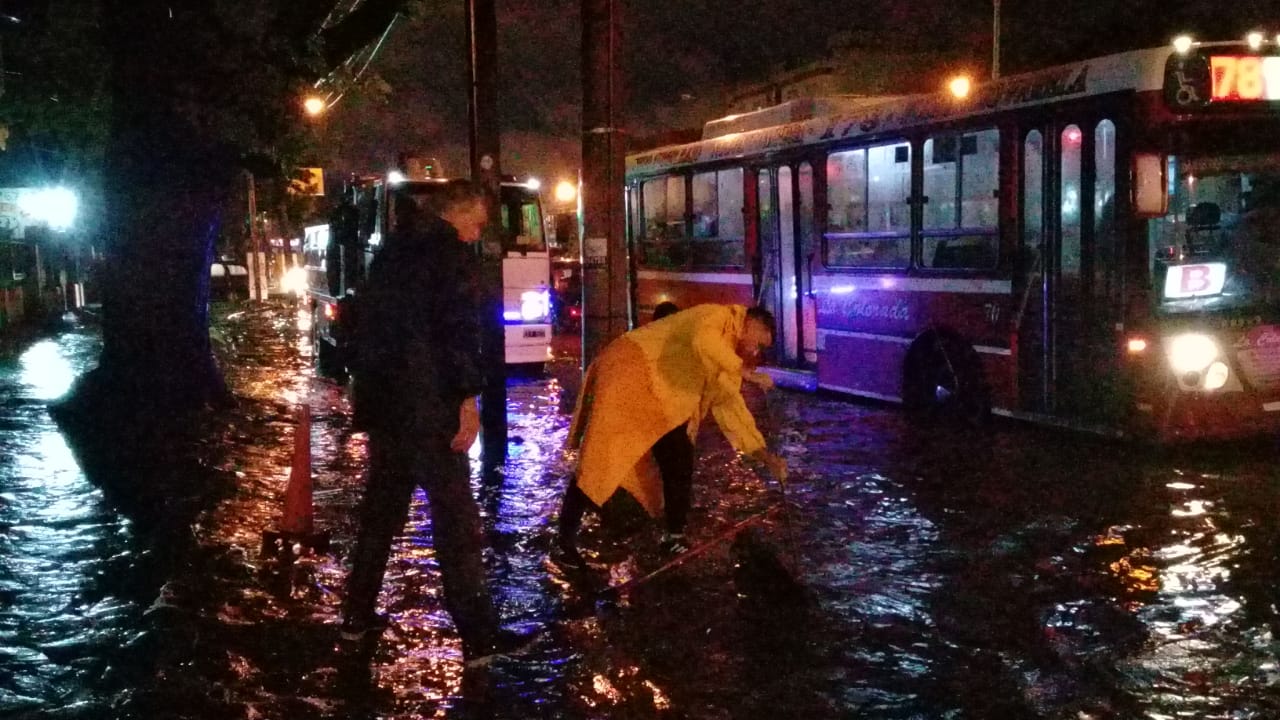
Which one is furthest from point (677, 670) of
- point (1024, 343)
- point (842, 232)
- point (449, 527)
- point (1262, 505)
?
point (842, 232)

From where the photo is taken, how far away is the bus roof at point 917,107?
368 inches

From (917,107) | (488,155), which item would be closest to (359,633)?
(488,155)

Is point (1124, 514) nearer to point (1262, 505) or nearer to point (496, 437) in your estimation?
point (1262, 505)

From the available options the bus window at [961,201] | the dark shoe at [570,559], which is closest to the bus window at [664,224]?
the bus window at [961,201]

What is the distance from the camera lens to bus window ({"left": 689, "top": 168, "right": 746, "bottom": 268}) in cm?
1458

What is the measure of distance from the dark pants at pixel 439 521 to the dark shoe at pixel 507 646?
1.1 inches

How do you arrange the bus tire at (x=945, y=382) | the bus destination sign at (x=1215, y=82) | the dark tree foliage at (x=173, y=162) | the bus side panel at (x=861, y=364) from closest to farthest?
1. the bus destination sign at (x=1215, y=82)
2. the bus tire at (x=945, y=382)
3. the dark tree foliage at (x=173, y=162)
4. the bus side panel at (x=861, y=364)

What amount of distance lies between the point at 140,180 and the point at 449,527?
26.6 ft

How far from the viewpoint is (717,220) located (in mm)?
15000

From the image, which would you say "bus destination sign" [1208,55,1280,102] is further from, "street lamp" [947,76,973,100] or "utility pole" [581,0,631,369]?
"utility pole" [581,0,631,369]

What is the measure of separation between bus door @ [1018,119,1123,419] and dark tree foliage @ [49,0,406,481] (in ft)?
23.4

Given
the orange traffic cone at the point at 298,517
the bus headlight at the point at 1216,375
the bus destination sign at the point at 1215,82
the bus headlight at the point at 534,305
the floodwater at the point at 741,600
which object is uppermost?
the bus destination sign at the point at 1215,82

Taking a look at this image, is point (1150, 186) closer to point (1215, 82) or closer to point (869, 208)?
point (1215, 82)

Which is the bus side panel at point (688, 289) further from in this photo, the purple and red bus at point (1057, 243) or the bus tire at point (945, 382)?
the bus tire at point (945, 382)
